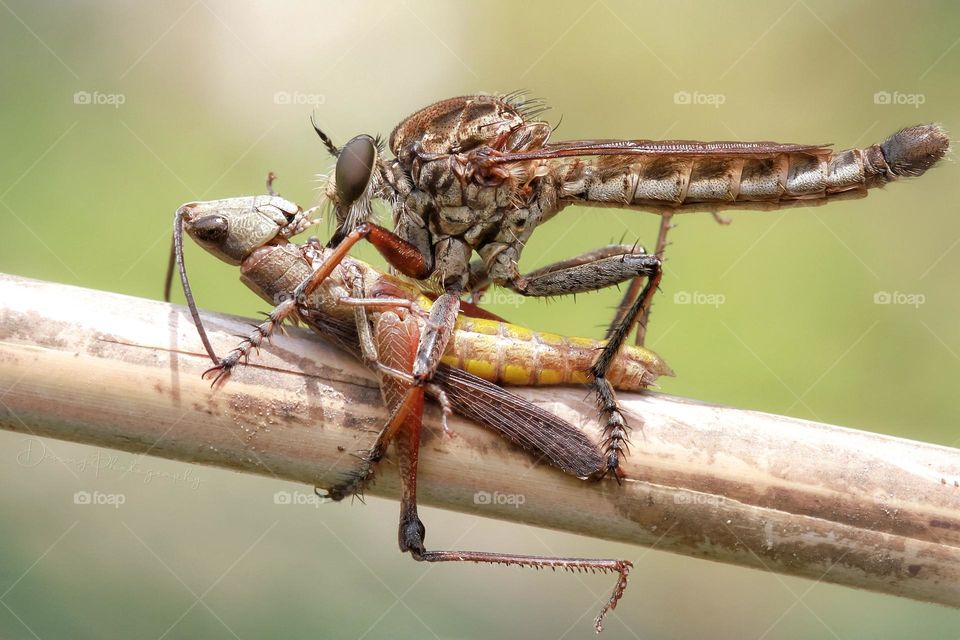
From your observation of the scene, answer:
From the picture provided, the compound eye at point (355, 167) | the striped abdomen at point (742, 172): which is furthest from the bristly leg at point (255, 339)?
the striped abdomen at point (742, 172)

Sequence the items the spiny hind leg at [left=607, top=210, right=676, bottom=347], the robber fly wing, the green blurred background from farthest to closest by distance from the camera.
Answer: the green blurred background → the spiny hind leg at [left=607, top=210, right=676, bottom=347] → the robber fly wing

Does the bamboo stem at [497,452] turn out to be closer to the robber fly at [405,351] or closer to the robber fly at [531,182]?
the robber fly at [405,351]

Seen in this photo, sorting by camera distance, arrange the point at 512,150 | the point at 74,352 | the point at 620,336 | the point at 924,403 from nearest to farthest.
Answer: the point at 74,352 → the point at 620,336 → the point at 512,150 → the point at 924,403

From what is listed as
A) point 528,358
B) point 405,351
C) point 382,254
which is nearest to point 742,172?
point 528,358

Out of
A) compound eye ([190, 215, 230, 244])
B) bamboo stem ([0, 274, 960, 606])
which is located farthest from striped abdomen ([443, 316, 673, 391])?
compound eye ([190, 215, 230, 244])

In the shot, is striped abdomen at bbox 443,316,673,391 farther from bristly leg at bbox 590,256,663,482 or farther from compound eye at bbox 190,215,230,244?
compound eye at bbox 190,215,230,244

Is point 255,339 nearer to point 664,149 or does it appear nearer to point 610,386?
point 610,386

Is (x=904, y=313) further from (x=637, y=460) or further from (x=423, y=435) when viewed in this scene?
(x=423, y=435)

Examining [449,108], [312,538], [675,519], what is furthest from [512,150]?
[312,538]
